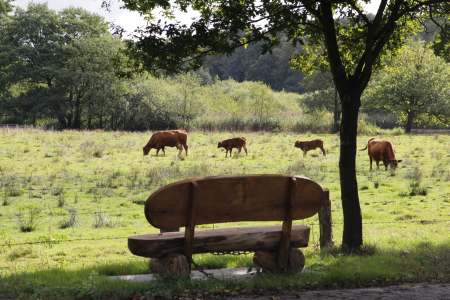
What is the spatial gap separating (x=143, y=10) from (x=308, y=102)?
7588 centimetres

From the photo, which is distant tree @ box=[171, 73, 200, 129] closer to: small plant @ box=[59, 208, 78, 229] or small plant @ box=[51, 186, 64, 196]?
small plant @ box=[51, 186, 64, 196]

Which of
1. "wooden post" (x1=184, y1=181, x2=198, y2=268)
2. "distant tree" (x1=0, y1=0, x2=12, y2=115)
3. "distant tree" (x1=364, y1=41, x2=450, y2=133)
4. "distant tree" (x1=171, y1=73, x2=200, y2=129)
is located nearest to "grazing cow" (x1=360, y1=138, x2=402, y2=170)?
"wooden post" (x1=184, y1=181, x2=198, y2=268)

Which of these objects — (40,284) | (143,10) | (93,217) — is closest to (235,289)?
(40,284)

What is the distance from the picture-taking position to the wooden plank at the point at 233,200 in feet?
22.1

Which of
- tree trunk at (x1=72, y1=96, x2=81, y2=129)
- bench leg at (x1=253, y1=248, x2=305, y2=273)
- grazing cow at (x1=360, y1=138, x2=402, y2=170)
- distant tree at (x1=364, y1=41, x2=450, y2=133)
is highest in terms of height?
distant tree at (x1=364, y1=41, x2=450, y2=133)

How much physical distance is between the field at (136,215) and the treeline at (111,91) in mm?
28521

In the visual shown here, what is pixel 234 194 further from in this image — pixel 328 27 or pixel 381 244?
pixel 381 244

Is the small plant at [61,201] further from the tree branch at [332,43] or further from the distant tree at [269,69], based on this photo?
the distant tree at [269,69]

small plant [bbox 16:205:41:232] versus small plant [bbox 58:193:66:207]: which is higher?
small plant [bbox 58:193:66:207]

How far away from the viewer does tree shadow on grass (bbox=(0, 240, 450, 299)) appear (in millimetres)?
6563

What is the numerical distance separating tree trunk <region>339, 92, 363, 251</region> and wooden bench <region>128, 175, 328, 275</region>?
6.68ft

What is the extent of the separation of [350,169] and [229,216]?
10.5ft

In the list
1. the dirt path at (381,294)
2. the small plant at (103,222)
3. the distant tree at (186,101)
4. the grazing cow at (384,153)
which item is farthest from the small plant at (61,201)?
the distant tree at (186,101)

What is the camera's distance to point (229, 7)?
30.5 ft
